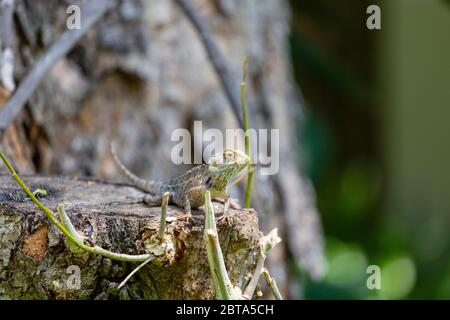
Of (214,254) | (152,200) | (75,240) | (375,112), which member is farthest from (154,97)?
(375,112)

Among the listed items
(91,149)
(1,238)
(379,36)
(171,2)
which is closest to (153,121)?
(91,149)

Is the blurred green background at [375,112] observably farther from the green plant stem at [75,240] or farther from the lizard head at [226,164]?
the green plant stem at [75,240]

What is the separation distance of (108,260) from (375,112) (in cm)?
437

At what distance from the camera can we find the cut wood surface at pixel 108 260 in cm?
164

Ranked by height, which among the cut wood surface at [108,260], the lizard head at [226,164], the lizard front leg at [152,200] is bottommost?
the cut wood surface at [108,260]

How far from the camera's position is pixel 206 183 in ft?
6.10

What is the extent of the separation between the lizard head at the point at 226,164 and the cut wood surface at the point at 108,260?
0.13 m

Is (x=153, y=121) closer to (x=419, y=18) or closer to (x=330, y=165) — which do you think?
(x=330, y=165)

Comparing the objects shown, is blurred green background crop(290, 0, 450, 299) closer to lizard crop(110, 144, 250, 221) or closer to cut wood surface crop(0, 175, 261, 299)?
lizard crop(110, 144, 250, 221)

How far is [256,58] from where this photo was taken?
3.50 metres

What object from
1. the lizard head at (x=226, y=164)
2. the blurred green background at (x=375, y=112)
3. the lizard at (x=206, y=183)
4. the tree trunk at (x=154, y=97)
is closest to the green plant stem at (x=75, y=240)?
the lizard at (x=206, y=183)

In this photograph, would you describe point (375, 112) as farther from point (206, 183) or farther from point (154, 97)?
point (206, 183)

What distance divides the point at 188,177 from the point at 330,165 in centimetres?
382

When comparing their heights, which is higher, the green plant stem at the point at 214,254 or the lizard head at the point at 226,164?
the lizard head at the point at 226,164
